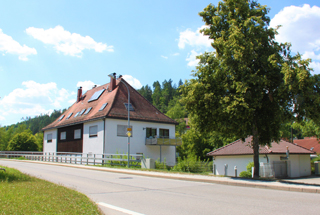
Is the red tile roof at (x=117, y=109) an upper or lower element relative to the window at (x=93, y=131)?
upper

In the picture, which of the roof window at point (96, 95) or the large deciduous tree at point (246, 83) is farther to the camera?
the roof window at point (96, 95)

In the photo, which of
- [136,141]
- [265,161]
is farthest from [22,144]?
[265,161]

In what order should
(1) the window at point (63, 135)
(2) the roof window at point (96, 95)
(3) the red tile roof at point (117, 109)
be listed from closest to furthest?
1. (3) the red tile roof at point (117, 109)
2. (2) the roof window at point (96, 95)
3. (1) the window at point (63, 135)

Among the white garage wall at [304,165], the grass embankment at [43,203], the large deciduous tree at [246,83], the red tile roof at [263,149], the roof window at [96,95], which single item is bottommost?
the white garage wall at [304,165]

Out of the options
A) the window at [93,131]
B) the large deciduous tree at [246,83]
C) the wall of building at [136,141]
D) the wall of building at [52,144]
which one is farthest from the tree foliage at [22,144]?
the large deciduous tree at [246,83]

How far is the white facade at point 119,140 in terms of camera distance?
107ft

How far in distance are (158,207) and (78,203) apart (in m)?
2.08

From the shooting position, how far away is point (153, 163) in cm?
2205

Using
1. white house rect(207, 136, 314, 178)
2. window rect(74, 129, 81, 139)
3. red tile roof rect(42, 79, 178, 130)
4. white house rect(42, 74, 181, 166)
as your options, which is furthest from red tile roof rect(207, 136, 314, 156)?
window rect(74, 129, 81, 139)

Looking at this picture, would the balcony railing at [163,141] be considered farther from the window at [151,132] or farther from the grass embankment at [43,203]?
the grass embankment at [43,203]

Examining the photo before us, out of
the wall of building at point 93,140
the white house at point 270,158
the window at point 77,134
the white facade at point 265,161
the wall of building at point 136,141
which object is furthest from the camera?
the window at point 77,134

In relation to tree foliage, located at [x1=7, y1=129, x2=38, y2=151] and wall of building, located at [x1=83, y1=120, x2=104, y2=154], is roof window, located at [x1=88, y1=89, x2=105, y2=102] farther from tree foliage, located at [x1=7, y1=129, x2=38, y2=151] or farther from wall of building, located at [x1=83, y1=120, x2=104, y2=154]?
tree foliage, located at [x1=7, y1=129, x2=38, y2=151]

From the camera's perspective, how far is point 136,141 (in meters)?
35.0

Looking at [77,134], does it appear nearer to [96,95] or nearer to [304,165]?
[96,95]
